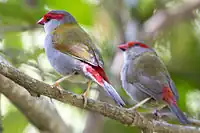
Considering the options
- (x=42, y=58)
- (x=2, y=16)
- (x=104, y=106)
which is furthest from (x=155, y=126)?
(x=2, y=16)

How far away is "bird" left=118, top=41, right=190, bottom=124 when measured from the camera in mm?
4602

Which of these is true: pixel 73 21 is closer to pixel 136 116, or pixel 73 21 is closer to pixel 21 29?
pixel 21 29

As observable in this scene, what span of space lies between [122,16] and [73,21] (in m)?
2.13

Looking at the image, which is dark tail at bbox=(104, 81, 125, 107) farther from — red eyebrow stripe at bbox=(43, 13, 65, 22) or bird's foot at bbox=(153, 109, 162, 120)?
red eyebrow stripe at bbox=(43, 13, 65, 22)

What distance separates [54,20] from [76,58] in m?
0.83

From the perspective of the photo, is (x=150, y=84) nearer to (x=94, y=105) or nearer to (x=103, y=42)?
(x=94, y=105)

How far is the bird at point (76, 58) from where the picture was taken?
151 inches

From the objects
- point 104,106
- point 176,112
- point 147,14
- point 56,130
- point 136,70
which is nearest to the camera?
point 104,106

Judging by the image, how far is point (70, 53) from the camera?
405 cm

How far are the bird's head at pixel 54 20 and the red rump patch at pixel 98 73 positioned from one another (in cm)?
87

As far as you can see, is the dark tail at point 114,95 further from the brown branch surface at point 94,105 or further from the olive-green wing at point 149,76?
the olive-green wing at point 149,76

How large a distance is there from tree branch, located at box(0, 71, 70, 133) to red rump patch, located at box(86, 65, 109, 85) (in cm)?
60

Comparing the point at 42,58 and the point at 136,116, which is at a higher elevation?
the point at 136,116

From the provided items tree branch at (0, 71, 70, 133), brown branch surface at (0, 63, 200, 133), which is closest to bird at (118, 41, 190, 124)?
brown branch surface at (0, 63, 200, 133)
